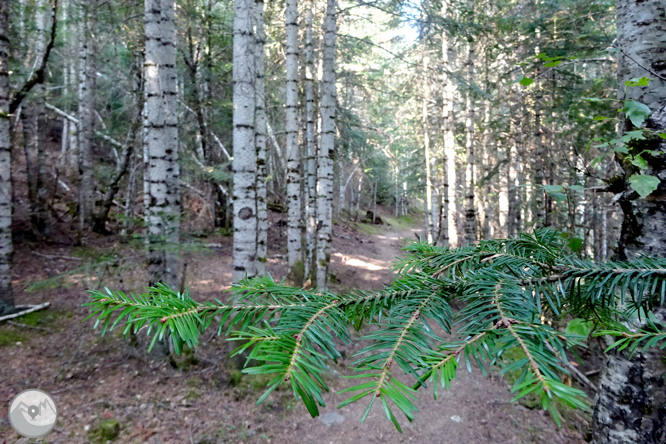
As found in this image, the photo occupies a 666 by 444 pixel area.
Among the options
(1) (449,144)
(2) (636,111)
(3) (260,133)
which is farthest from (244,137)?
(1) (449,144)

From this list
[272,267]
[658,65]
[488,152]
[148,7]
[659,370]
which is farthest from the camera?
[488,152]

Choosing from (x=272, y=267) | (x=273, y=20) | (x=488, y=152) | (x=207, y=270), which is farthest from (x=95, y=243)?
(x=488, y=152)

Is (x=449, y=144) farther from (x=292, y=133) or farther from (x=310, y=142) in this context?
(x=292, y=133)

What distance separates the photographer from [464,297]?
1108 mm

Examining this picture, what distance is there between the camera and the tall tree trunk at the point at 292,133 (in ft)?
29.4

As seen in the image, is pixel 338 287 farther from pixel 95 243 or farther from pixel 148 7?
pixel 148 7

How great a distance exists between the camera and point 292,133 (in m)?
9.62

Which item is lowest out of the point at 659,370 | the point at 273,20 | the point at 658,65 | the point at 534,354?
the point at 659,370

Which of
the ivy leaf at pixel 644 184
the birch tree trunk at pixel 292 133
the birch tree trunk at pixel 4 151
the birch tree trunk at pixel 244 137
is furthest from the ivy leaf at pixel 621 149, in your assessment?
the birch tree trunk at pixel 292 133

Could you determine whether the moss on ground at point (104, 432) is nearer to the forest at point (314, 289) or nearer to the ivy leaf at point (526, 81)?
the forest at point (314, 289)

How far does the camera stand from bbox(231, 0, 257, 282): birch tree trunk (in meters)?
5.53

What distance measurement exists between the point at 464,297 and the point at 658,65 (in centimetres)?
204

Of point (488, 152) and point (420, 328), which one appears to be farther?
point (488, 152)

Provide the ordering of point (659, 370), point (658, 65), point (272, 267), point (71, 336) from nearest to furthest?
1. point (659, 370)
2. point (658, 65)
3. point (71, 336)
4. point (272, 267)
